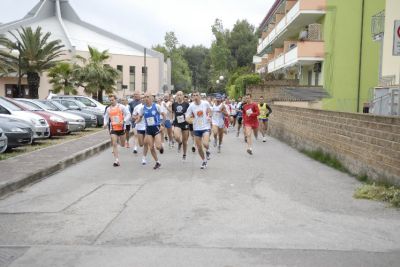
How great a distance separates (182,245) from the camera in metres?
5.45

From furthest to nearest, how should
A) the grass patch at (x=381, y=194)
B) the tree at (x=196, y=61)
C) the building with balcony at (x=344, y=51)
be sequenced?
the tree at (x=196, y=61)
the building with balcony at (x=344, y=51)
the grass patch at (x=381, y=194)

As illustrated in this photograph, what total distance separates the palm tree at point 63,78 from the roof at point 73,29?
22867mm

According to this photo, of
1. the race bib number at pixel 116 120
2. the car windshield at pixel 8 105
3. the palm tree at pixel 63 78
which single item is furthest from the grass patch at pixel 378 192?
the palm tree at pixel 63 78

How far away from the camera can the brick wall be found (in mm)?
9203

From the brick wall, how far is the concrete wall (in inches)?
188

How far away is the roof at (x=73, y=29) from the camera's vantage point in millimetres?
72375

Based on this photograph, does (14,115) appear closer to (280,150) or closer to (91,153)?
(91,153)

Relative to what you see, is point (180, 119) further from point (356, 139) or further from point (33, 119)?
point (33, 119)

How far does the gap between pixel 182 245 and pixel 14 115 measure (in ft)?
41.1

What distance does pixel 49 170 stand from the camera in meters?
11.1

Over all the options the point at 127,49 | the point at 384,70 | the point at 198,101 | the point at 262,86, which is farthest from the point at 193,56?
the point at 198,101

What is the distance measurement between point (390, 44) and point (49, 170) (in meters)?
14.6

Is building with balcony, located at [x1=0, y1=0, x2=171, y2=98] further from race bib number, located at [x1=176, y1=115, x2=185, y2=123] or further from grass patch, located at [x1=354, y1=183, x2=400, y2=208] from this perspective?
grass patch, located at [x1=354, y1=183, x2=400, y2=208]

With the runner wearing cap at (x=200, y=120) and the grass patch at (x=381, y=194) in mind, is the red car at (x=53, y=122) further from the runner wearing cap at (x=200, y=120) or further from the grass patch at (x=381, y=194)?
the grass patch at (x=381, y=194)
